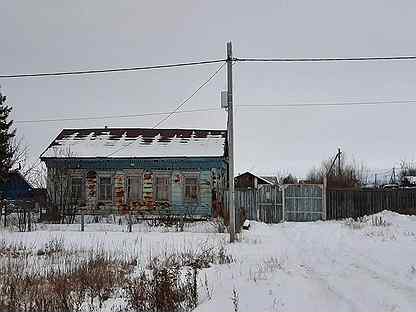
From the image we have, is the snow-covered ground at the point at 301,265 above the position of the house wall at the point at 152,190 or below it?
below

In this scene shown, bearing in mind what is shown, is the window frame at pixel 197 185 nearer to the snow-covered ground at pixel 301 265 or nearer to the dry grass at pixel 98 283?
the snow-covered ground at pixel 301 265

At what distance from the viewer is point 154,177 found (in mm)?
31078

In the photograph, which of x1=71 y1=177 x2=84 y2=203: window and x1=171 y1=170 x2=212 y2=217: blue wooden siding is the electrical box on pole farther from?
x1=71 y1=177 x2=84 y2=203: window

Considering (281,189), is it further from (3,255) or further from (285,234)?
(3,255)

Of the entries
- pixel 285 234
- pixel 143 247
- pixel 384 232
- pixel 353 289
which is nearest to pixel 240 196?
pixel 285 234

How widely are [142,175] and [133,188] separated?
37.7 inches

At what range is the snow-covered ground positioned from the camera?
773 cm

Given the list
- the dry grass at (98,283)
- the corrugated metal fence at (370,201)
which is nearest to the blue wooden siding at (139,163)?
the corrugated metal fence at (370,201)

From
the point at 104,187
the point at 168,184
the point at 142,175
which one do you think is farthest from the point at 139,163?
the point at 104,187

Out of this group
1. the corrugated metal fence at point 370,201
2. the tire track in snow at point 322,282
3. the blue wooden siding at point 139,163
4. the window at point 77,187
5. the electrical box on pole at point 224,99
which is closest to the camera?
the tire track in snow at point 322,282

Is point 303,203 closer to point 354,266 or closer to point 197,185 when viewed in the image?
point 197,185

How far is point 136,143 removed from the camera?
106ft

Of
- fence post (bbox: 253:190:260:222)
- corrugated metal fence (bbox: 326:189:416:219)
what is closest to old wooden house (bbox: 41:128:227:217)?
fence post (bbox: 253:190:260:222)

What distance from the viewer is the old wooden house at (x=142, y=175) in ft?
101
